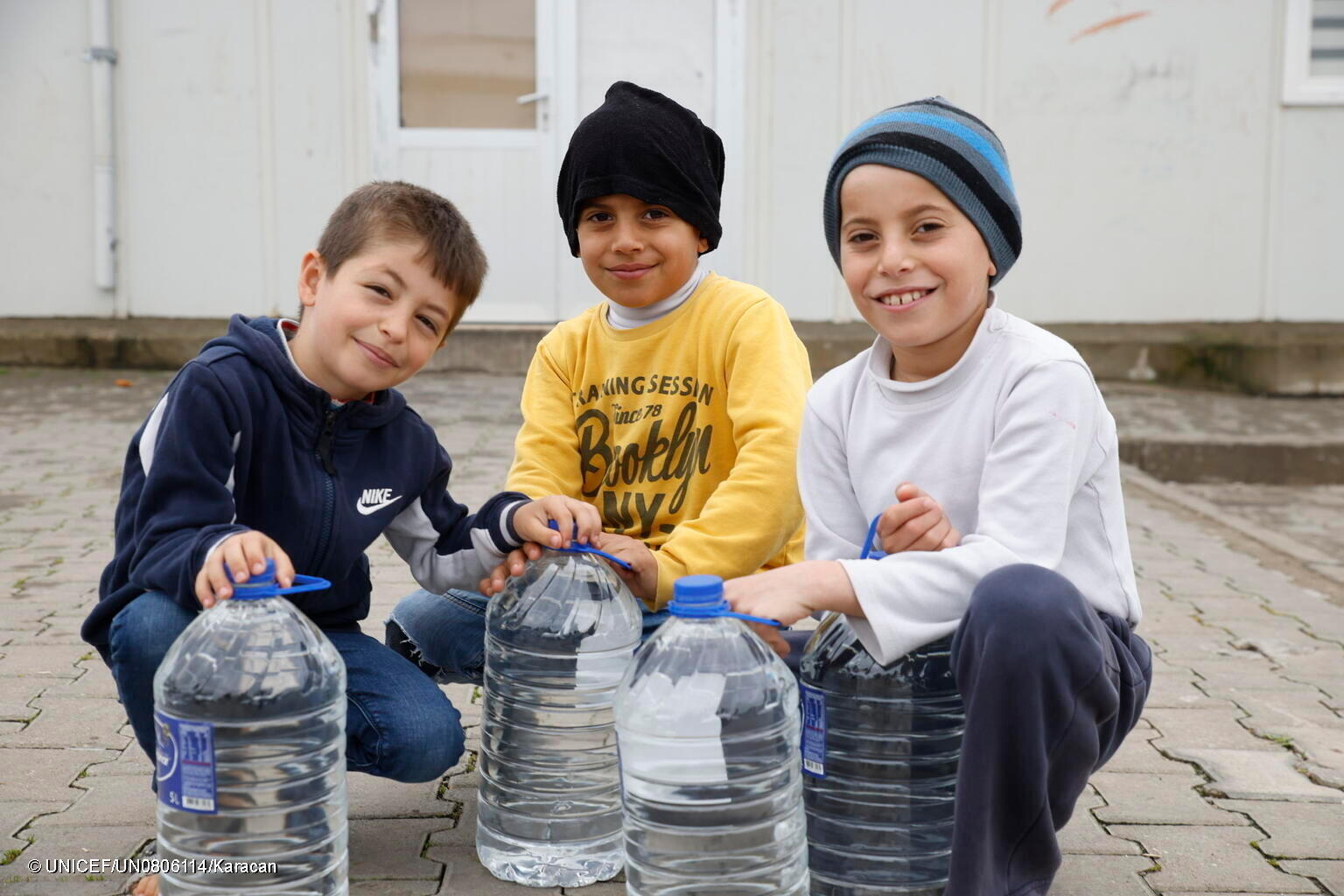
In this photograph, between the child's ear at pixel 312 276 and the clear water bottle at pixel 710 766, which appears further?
the child's ear at pixel 312 276

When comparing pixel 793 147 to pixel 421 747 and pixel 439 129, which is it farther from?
pixel 421 747

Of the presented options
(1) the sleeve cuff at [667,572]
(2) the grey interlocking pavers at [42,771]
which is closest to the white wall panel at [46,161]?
(2) the grey interlocking pavers at [42,771]

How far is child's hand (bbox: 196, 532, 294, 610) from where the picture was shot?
223 centimetres

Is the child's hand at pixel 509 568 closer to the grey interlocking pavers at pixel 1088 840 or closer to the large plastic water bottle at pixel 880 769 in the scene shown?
the large plastic water bottle at pixel 880 769

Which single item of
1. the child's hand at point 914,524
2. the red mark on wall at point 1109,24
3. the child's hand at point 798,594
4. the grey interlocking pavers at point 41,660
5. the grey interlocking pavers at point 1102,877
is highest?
the red mark on wall at point 1109,24

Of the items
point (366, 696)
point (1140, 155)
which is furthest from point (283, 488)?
point (1140, 155)

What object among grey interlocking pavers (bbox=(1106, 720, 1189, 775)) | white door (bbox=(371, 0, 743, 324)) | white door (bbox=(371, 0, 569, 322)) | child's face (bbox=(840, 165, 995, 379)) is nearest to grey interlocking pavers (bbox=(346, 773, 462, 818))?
child's face (bbox=(840, 165, 995, 379))

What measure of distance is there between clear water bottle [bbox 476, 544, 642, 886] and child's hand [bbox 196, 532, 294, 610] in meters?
0.67

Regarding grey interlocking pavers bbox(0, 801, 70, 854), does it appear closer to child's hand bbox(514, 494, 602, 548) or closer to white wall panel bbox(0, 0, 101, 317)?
child's hand bbox(514, 494, 602, 548)

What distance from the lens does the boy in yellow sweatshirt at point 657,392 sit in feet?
9.48

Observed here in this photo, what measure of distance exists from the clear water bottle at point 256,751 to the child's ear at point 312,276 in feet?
2.14

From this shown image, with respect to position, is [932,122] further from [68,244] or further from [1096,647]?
[68,244]

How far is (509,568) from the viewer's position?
9.26 ft

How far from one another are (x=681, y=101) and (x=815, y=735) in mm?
7730
